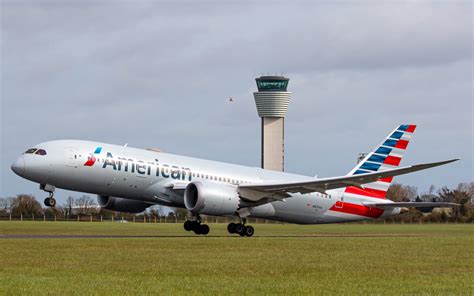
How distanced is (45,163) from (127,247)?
42.0 ft

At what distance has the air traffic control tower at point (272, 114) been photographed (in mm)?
175625

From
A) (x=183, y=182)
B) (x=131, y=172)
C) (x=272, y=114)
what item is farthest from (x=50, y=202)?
(x=272, y=114)

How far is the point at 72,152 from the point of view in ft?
138

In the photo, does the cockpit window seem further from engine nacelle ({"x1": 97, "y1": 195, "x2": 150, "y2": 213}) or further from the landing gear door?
engine nacelle ({"x1": 97, "y1": 195, "x2": 150, "y2": 213})

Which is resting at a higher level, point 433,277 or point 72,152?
point 72,152

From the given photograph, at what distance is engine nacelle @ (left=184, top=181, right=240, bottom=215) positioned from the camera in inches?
1658

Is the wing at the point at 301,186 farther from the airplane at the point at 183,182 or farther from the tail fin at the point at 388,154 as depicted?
the tail fin at the point at 388,154

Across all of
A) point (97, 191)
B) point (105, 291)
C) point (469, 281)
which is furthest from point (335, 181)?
point (105, 291)

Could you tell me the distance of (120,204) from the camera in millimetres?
48906

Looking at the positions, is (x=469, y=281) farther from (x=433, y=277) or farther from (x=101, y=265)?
(x=101, y=265)

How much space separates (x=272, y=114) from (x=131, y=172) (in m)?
139

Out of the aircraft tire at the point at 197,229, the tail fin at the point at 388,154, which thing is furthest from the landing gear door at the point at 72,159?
the tail fin at the point at 388,154

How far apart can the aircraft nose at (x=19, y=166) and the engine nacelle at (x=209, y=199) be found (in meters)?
7.87

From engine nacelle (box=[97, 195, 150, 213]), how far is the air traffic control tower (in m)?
125
